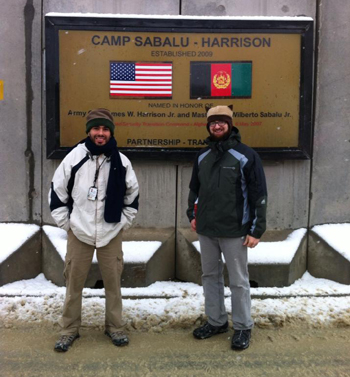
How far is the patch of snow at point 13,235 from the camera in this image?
15.2 ft

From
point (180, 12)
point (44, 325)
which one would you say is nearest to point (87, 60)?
point (180, 12)

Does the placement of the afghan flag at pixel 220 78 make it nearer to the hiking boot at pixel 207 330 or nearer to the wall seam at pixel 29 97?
the wall seam at pixel 29 97

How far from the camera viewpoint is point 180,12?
4.77m

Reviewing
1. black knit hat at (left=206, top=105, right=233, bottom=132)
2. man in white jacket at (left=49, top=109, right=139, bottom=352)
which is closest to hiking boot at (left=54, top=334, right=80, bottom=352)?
man in white jacket at (left=49, top=109, right=139, bottom=352)

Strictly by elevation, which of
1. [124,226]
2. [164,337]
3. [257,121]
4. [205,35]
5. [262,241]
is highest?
[205,35]

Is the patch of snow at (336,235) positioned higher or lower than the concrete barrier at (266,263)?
higher

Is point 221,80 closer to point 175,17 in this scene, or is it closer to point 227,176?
point 175,17

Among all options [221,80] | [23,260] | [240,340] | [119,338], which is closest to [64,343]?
[119,338]

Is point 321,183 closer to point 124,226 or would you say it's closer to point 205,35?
point 205,35

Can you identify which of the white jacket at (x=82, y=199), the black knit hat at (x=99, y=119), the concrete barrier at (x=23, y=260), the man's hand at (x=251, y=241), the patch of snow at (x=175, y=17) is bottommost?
the concrete barrier at (x=23, y=260)

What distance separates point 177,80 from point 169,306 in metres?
2.51

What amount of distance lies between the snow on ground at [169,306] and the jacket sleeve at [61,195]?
3.62ft

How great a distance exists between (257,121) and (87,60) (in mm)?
2078

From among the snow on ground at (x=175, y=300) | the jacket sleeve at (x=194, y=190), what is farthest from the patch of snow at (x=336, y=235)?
the jacket sleeve at (x=194, y=190)
